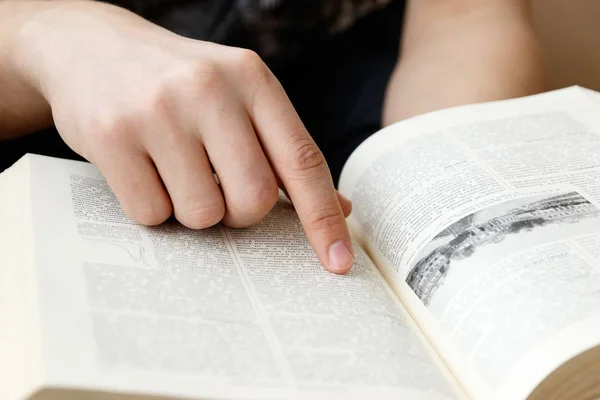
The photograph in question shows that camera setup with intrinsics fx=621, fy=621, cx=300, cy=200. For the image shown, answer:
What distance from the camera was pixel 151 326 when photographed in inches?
15.5

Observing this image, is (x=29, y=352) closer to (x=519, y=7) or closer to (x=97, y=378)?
(x=97, y=378)

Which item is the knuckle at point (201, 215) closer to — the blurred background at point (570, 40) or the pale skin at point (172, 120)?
the pale skin at point (172, 120)

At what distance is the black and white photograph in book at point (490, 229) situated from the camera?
49cm

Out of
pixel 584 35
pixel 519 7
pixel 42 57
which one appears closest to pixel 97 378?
pixel 42 57

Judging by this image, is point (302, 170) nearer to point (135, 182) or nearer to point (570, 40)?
point (135, 182)

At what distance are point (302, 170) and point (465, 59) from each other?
36 cm

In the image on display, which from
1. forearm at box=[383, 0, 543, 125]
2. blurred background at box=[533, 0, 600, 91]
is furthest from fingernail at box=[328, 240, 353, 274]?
blurred background at box=[533, 0, 600, 91]

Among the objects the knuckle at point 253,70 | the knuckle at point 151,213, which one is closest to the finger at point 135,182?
the knuckle at point 151,213

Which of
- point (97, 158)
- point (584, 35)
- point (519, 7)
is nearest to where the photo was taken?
point (97, 158)

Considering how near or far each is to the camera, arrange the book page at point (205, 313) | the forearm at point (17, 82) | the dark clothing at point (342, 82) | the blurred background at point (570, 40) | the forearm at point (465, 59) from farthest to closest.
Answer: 1. the blurred background at point (570, 40)
2. the dark clothing at point (342, 82)
3. the forearm at point (465, 59)
4. the forearm at point (17, 82)
5. the book page at point (205, 313)

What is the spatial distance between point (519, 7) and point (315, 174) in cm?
47

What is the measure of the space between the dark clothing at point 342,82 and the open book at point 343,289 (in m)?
→ 0.23

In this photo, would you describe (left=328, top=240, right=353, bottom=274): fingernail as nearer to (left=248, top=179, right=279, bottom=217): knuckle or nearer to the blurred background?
(left=248, top=179, right=279, bottom=217): knuckle

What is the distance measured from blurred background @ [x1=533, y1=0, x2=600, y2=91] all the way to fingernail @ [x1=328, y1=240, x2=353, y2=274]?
856mm
